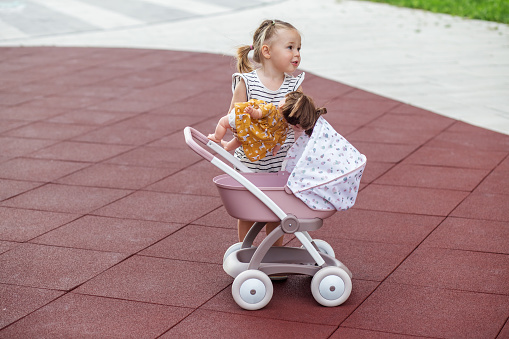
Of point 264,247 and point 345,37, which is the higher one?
point 264,247

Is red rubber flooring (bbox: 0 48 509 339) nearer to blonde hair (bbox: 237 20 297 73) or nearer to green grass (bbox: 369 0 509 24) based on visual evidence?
blonde hair (bbox: 237 20 297 73)

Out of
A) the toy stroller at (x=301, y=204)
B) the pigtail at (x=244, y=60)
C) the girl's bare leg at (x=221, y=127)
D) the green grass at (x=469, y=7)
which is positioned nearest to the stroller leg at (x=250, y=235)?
the toy stroller at (x=301, y=204)

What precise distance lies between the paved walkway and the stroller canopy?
1.83 ft

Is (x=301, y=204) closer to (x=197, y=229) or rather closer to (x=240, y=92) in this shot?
(x=240, y=92)

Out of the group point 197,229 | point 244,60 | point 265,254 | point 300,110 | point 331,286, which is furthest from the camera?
point 197,229

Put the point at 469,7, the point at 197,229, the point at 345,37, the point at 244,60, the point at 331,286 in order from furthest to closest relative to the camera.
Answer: the point at 469,7 → the point at 345,37 → the point at 197,229 → the point at 244,60 → the point at 331,286

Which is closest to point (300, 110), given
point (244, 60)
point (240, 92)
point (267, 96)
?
point (267, 96)

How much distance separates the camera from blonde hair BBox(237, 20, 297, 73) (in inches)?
161

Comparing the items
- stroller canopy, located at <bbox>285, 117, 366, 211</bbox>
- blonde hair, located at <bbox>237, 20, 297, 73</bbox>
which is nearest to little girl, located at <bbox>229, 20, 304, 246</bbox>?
blonde hair, located at <bbox>237, 20, 297, 73</bbox>

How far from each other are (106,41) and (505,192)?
27.8 feet

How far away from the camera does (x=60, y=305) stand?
157 inches

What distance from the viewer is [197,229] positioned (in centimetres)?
505

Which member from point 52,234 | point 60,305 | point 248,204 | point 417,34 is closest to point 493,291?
point 248,204

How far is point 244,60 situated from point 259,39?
17 centimetres
